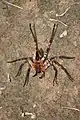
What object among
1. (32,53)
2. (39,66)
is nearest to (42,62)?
(39,66)

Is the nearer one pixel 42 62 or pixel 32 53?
pixel 42 62

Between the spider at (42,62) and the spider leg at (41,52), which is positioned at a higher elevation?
the spider leg at (41,52)

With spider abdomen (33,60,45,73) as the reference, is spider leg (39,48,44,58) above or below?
above

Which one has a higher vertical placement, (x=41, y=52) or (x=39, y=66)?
(x=41, y=52)

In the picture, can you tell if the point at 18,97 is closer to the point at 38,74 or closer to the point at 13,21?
the point at 38,74

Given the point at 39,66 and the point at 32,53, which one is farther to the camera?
the point at 32,53

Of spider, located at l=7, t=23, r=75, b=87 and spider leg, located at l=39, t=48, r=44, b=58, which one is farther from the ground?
spider leg, located at l=39, t=48, r=44, b=58

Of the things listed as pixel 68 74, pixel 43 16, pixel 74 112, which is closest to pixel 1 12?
pixel 43 16

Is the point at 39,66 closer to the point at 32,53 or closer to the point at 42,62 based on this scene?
the point at 42,62
